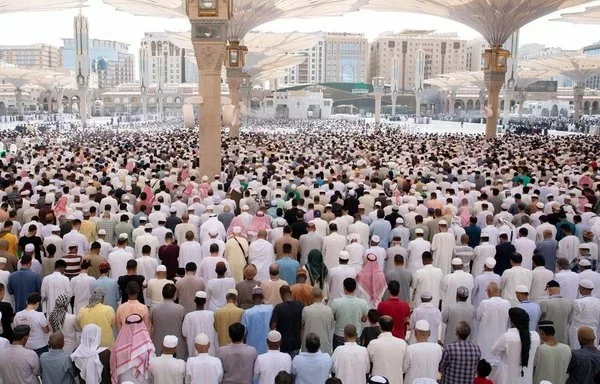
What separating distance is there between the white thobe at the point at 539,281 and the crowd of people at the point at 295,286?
0.6 inches

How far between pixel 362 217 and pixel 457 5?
2005 cm

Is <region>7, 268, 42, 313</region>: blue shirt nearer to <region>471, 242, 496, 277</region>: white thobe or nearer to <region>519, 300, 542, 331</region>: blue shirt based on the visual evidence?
<region>519, 300, 542, 331</region>: blue shirt

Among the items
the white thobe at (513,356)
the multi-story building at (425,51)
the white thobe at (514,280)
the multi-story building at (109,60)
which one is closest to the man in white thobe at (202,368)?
the white thobe at (513,356)

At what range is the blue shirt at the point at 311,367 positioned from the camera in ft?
16.2

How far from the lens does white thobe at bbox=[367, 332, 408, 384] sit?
17.0 feet

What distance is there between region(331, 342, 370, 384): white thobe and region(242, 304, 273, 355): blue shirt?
42.3 inches

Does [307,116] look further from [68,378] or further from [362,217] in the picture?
[68,378]

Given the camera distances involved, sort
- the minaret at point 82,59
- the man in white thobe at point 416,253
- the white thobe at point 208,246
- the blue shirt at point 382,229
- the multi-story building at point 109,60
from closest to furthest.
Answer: the white thobe at point 208,246 → the man in white thobe at point 416,253 → the blue shirt at point 382,229 → the minaret at point 82,59 → the multi-story building at point 109,60

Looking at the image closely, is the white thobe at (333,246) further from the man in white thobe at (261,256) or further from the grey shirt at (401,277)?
the grey shirt at (401,277)

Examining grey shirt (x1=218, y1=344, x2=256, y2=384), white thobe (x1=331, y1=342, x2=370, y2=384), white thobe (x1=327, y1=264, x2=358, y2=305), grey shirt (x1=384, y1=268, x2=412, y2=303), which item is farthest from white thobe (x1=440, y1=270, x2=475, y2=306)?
grey shirt (x1=218, y1=344, x2=256, y2=384)

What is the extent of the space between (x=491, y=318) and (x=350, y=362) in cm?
204

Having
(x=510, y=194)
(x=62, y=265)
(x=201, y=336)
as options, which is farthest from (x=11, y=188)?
(x=510, y=194)

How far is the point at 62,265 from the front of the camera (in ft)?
22.0

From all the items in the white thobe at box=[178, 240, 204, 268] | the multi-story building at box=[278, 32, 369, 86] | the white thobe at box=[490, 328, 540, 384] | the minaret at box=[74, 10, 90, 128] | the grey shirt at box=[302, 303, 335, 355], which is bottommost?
the white thobe at box=[490, 328, 540, 384]
